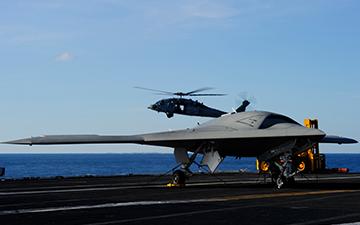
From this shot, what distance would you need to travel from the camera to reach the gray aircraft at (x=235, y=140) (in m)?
26.3

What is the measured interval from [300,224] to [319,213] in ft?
8.28

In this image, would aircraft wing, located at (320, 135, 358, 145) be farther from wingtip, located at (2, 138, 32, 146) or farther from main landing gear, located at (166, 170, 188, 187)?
wingtip, located at (2, 138, 32, 146)

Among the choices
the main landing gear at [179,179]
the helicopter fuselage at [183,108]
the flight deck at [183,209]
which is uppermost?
the helicopter fuselage at [183,108]

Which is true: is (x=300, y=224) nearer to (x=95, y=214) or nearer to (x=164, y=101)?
(x=95, y=214)

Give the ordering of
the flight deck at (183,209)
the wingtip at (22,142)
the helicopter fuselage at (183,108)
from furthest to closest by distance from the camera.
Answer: the helicopter fuselage at (183,108) → the wingtip at (22,142) → the flight deck at (183,209)

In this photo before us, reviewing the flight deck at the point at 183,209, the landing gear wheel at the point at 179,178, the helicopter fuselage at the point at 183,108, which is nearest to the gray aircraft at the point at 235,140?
the landing gear wheel at the point at 179,178

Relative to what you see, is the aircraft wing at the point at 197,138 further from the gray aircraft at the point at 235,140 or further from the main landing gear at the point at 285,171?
the main landing gear at the point at 285,171

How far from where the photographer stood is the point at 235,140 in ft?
90.5

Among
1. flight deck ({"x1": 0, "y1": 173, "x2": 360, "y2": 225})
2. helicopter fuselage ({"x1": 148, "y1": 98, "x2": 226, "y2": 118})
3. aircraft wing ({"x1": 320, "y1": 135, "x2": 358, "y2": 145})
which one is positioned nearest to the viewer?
flight deck ({"x1": 0, "y1": 173, "x2": 360, "y2": 225})

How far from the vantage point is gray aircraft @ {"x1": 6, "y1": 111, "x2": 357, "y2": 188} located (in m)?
26.3

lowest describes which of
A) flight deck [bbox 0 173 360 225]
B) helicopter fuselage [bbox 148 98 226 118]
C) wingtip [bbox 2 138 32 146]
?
flight deck [bbox 0 173 360 225]

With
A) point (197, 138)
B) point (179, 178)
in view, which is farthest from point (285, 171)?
point (179, 178)

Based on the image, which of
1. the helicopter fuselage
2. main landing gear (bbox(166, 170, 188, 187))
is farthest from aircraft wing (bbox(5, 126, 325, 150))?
the helicopter fuselage

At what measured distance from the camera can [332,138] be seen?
108ft
